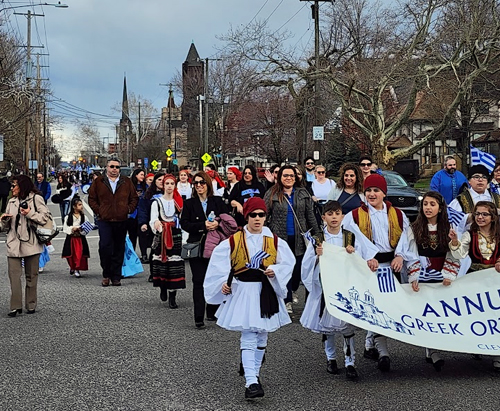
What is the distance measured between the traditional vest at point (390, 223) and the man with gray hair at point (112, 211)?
19.3ft

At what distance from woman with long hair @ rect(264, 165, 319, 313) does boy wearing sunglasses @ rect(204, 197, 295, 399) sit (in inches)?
108

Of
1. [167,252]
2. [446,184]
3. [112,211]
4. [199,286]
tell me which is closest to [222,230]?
[199,286]

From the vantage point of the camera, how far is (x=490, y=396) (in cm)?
597

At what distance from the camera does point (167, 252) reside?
10.2 meters

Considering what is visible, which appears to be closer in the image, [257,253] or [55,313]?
[257,253]

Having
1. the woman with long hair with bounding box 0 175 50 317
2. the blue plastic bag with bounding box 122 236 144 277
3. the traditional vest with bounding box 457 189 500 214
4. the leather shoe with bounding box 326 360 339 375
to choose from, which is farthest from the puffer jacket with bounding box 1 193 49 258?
the traditional vest with bounding box 457 189 500 214

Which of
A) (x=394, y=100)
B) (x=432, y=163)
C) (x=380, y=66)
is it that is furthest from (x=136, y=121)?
(x=380, y=66)

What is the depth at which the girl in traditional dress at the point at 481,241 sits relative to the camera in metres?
6.83

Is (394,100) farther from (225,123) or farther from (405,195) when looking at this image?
(405,195)

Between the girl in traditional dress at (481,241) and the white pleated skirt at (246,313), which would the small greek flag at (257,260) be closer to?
the white pleated skirt at (246,313)

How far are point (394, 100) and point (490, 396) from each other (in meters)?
43.7

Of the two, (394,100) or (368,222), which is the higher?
(394,100)

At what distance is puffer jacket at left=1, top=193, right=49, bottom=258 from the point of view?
958cm

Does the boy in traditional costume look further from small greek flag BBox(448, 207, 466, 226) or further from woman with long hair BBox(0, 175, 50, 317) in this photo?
woman with long hair BBox(0, 175, 50, 317)
